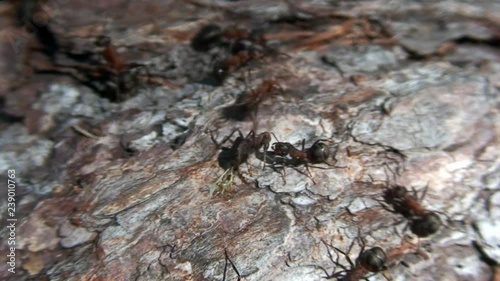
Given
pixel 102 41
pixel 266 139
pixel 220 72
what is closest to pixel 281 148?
pixel 266 139

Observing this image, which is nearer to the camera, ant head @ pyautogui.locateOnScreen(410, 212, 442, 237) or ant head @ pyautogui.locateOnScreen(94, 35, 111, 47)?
ant head @ pyautogui.locateOnScreen(410, 212, 442, 237)

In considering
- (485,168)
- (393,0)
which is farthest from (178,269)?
(393,0)

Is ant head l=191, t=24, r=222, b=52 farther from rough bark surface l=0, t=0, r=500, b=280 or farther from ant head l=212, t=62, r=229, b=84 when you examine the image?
ant head l=212, t=62, r=229, b=84

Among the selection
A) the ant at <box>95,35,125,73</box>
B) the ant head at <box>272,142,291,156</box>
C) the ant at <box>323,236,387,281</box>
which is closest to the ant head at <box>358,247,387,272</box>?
the ant at <box>323,236,387,281</box>

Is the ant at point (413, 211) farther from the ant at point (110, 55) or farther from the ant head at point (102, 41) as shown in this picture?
the ant head at point (102, 41)

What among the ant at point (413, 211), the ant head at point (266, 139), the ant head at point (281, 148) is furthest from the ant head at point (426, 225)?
the ant head at point (266, 139)

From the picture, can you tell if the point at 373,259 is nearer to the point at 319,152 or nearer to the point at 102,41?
the point at 319,152
